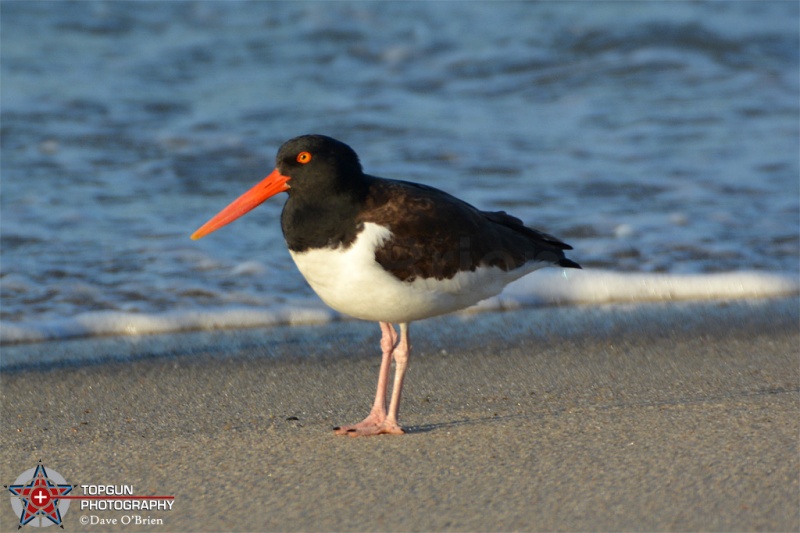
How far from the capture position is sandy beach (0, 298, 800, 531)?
353cm

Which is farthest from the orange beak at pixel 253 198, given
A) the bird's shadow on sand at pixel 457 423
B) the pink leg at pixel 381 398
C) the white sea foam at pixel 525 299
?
the white sea foam at pixel 525 299

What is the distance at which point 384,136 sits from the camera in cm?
1023

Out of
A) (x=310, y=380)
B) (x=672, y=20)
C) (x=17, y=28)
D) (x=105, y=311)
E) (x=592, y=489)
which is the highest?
(x=17, y=28)

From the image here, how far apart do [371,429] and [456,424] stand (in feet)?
1.24

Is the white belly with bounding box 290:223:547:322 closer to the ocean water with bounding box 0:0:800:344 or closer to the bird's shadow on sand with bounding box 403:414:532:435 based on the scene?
the bird's shadow on sand with bounding box 403:414:532:435

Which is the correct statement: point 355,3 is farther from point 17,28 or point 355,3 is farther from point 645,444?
point 645,444

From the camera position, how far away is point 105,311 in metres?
6.19

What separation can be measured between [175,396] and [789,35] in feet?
37.7

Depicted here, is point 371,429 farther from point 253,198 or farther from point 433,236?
point 253,198

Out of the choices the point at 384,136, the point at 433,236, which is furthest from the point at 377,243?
the point at 384,136

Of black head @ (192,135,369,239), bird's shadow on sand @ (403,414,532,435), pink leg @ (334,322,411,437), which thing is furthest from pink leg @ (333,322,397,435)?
black head @ (192,135,369,239)

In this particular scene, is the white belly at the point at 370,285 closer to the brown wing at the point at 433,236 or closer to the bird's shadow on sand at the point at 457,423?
the brown wing at the point at 433,236

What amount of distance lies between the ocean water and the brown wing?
188cm

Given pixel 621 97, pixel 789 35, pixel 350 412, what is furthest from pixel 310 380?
pixel 789 35
